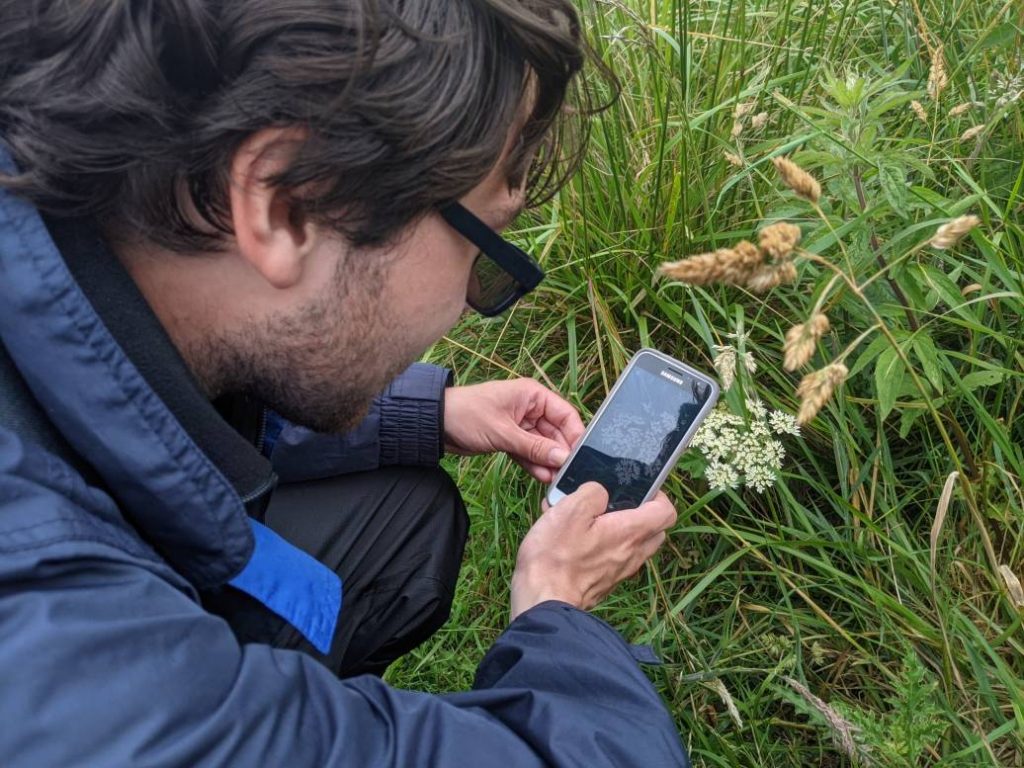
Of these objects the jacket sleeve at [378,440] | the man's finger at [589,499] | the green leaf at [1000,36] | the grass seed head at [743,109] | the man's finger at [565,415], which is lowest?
the jacket sleeve at [378,440]

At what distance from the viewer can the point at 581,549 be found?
1.86m

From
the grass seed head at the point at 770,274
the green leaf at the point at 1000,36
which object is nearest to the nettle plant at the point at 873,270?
the green leaf at the point at 1000,36

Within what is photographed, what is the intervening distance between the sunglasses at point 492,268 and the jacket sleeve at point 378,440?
0.43 m

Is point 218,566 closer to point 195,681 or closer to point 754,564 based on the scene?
point 195,681

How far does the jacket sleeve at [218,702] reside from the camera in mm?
1050

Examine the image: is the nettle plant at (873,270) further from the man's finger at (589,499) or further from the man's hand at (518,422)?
the man's hand at (518,422)

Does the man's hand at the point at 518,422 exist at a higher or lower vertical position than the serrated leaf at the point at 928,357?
lower

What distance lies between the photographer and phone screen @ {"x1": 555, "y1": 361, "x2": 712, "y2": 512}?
203cm

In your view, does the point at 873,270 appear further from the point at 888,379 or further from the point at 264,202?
the point at 264,202

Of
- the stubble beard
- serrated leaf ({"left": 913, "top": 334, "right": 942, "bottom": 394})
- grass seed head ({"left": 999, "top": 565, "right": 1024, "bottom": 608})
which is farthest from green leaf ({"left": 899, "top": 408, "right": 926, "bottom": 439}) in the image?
the stubble beard

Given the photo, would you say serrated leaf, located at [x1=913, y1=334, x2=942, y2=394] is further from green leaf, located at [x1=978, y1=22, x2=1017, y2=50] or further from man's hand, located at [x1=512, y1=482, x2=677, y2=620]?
green leaf, located at [x1=978, y1=22, x2=1017, y2=50]

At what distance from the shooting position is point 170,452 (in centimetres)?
127

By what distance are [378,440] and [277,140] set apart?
0.97m

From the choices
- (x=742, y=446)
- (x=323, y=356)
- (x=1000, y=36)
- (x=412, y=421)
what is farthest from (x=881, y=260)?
(x=323, y=356)
